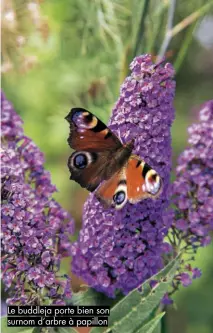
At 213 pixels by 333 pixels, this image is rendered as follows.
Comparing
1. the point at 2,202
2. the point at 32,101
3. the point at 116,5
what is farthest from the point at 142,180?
the point at 32,101

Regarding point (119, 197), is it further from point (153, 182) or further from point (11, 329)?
point (11, 329)

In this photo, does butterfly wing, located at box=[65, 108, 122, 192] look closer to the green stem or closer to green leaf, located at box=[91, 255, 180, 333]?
green leaf, located at box=[91, 255, 180, 333]

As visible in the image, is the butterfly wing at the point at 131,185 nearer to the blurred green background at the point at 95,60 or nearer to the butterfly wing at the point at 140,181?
the butterfly wing at the point at 140,181

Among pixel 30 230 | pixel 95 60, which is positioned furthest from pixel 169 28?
pixel 30 230

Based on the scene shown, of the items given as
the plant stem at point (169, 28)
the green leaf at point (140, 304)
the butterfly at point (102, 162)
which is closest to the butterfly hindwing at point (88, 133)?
the butterfly at point (102, 162)

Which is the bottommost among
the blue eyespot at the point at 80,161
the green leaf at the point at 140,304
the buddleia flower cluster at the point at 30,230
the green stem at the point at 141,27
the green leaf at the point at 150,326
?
the green leaf at the point at 150,326
